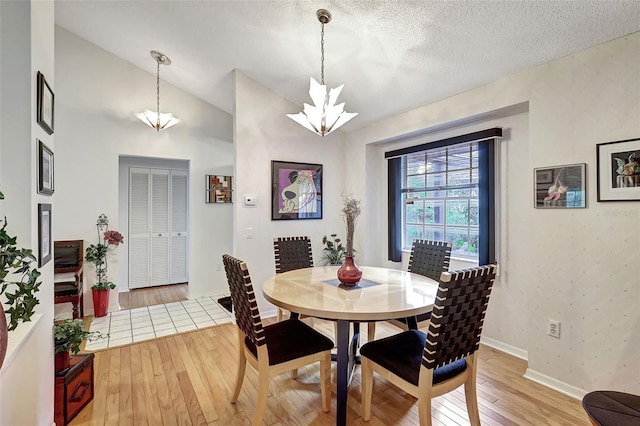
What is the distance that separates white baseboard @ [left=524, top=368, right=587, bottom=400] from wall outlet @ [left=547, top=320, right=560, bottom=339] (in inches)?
12.6

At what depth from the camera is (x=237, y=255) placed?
3.61 metres

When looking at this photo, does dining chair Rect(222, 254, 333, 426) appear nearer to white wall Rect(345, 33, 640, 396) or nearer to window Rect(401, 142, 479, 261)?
white wall Rect(345, 33, 640, 396)

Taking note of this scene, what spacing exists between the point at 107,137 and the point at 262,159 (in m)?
2.07

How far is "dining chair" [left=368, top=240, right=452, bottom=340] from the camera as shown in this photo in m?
2.67

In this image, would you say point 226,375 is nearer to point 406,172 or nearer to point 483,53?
point 406,172

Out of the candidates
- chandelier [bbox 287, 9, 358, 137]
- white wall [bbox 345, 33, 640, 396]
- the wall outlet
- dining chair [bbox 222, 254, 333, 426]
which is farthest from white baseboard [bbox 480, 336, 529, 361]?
chandelier [bbox 287, 9, 358, 137]

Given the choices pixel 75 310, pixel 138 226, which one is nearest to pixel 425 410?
pixel 75 310

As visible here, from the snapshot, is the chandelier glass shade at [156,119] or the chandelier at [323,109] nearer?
the chandelier at [323,109]

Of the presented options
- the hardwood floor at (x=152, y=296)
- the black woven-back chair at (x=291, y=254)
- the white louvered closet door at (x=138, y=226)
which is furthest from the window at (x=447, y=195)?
the white louvered closet door at (x=138, y=226)

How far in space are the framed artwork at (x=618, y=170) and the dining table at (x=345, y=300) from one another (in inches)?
51.3

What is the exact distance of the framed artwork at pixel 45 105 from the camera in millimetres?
1562

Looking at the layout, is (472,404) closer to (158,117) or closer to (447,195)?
(447,195)

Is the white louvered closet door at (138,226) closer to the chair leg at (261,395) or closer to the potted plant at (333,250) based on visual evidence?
the potted plant at (333,250)

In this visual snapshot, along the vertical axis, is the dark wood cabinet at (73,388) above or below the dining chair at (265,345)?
below
